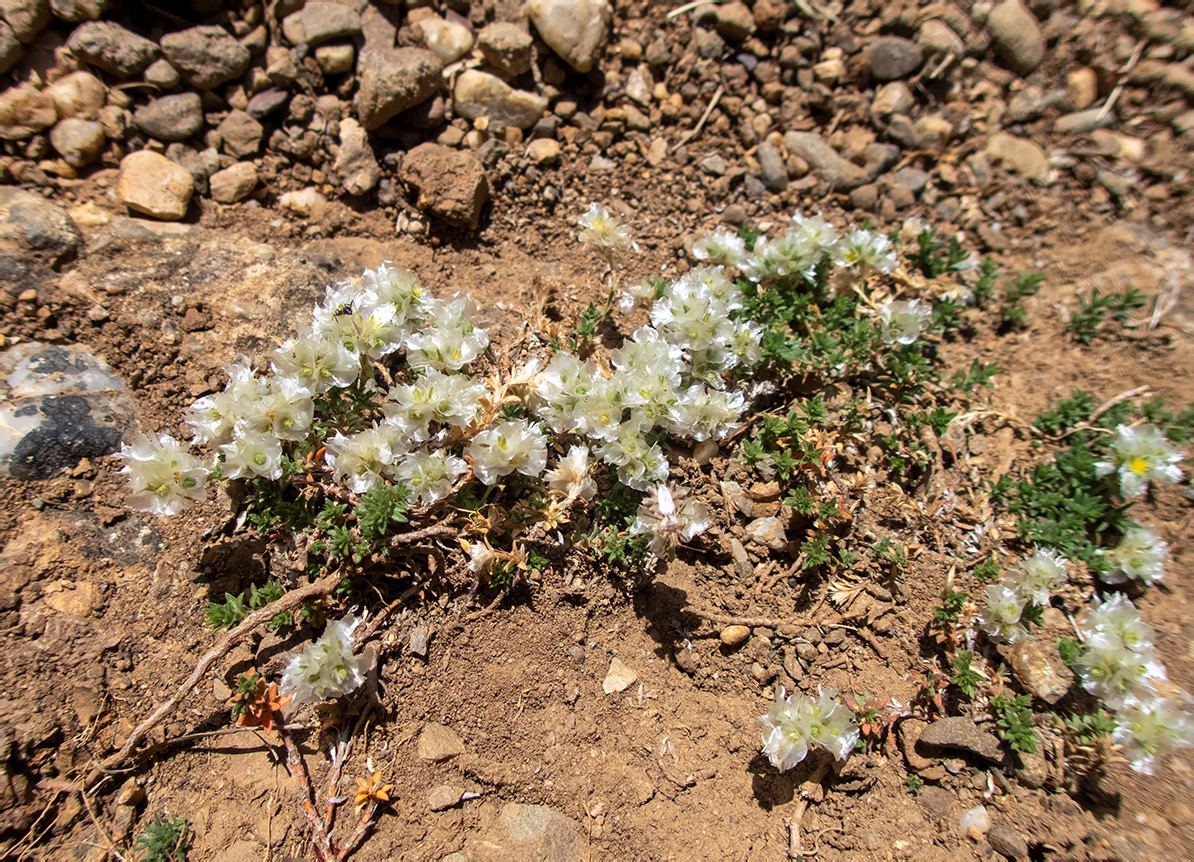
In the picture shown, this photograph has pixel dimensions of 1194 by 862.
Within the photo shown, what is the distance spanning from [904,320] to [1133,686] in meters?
2.02

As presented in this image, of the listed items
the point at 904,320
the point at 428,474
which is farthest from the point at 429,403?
the point at 904,320

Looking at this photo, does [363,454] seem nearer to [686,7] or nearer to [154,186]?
[154,186]

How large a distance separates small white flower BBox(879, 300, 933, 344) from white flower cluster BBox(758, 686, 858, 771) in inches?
78.2

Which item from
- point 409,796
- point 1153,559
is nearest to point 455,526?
point 409,796

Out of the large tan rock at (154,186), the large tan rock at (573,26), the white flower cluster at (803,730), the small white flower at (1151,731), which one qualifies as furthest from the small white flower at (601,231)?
the small white flower at (1151,731)

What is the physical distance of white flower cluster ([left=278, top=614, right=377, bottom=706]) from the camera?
263 cm

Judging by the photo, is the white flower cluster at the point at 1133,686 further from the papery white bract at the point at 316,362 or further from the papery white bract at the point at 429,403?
the papery white bract at the point at 316,362

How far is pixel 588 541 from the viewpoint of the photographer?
10.3 ft

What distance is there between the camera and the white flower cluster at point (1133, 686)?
2943mm

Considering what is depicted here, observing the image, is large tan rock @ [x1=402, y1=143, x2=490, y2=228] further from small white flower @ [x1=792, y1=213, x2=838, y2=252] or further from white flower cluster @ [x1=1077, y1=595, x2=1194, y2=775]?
white flower cluster @ [x1=1077, y1=595, x2=1194, y2=775]

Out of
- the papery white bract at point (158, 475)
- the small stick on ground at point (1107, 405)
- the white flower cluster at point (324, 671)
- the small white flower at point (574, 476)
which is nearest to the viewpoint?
the white flower cluster at point (324, 671)

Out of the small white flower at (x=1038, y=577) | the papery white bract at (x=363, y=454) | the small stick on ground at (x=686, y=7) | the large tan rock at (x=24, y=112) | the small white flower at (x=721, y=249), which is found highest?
the small stick on ground at (x=686, y=7)

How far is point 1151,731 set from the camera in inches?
116

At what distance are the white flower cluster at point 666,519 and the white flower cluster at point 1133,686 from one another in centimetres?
193
